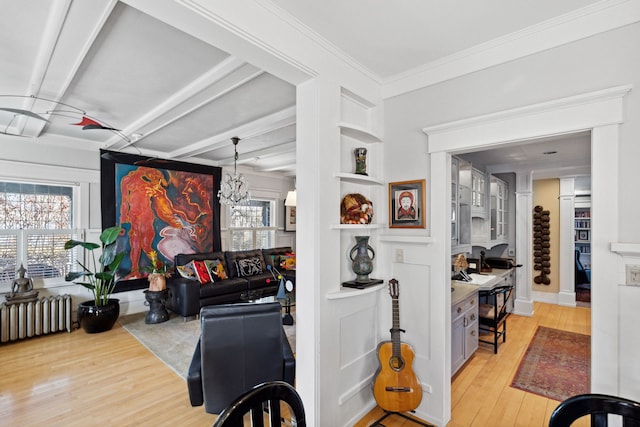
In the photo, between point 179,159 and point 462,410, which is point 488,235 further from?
point 179,159

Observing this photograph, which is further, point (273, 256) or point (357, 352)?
point (273, 256)

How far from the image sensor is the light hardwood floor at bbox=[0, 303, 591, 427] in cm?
236

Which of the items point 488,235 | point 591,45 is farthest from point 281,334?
point 488,235

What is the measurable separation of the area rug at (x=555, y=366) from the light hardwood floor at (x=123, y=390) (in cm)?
11

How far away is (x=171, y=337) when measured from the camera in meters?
3.95

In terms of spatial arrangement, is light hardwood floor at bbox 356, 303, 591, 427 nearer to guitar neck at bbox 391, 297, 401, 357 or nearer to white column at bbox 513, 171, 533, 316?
guitar neck at bbox 391, 297, 401, 357

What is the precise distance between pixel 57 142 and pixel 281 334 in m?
4.50

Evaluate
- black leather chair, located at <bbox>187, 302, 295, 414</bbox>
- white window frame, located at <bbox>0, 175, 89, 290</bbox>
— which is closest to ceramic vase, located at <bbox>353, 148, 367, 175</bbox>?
black leather chair, located at <bbox>187, 302, 295, 414</bbox>

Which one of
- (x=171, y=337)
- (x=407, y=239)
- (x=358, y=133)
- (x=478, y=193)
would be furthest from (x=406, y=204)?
(x=171, y=337)

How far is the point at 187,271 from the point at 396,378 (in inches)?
148

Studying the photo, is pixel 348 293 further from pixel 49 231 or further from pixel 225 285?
pixel 49 231

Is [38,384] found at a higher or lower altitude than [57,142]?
lower

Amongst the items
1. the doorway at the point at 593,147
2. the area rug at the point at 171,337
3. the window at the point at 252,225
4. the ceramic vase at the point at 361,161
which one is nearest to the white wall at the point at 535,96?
the doorway at the point at 593,147

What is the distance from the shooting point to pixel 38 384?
286cm
